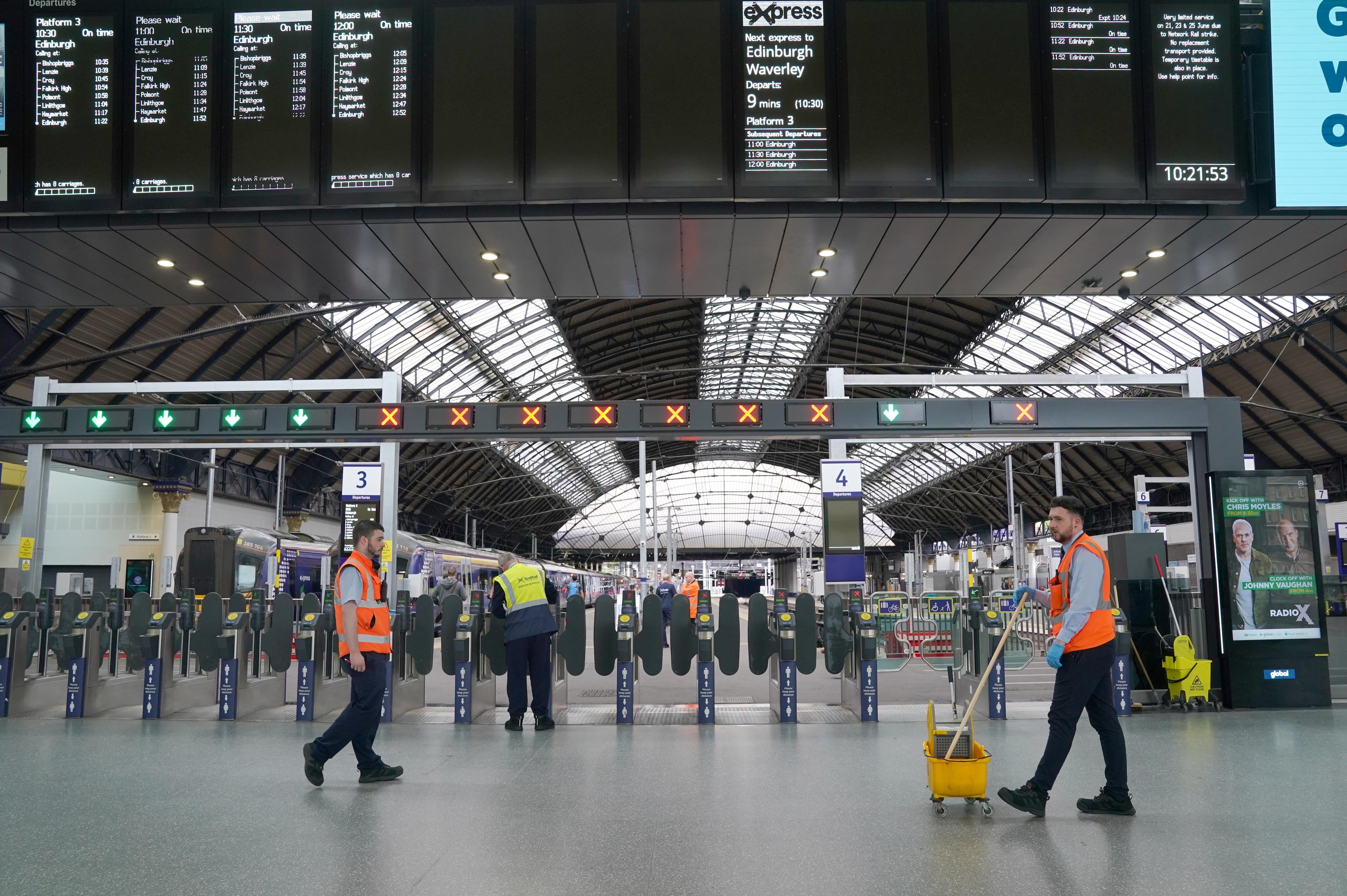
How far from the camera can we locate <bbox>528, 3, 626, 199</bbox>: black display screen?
6934mm

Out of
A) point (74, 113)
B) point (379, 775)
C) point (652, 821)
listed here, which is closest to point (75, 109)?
point (74, 113)

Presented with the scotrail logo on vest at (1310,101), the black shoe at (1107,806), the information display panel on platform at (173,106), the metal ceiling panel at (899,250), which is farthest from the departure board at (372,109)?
the scotrail logo on vest at (1310,101)

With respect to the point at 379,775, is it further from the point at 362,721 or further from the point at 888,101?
the point at 888,101

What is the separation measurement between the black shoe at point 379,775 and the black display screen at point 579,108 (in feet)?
13.7

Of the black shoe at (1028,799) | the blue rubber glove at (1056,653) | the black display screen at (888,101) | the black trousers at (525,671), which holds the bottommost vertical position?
the black shoe at (1028,799)

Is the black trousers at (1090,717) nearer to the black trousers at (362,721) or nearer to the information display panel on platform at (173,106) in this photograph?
the black trousers at (362,721)

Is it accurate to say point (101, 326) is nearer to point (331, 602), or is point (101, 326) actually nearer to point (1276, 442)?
point (331, 602)

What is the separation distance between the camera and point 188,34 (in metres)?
7.30

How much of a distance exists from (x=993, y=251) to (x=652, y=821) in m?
5.38

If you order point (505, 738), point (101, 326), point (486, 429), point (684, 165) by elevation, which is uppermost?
point (101, 326)

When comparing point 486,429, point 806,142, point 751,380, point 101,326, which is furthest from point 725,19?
point 751,380

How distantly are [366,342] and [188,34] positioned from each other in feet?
61.7

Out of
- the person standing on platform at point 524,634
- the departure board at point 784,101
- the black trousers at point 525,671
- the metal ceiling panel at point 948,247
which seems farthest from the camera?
the black trousers at point 525,671

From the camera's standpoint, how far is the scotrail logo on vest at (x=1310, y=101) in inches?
278
